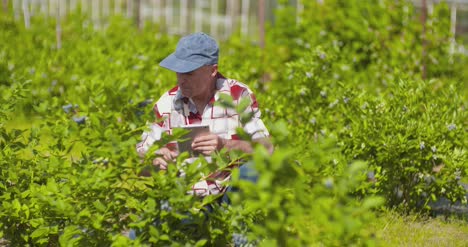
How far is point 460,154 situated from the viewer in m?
4.62

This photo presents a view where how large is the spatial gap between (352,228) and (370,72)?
5.46m

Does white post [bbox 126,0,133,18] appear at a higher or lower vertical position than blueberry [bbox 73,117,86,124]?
lower

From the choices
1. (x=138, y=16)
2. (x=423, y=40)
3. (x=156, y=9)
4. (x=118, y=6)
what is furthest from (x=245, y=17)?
(x=423, y=40)

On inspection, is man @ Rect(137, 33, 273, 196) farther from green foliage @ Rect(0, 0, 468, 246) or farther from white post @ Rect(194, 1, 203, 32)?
white post @ Rect(194, 1, 203, 32)

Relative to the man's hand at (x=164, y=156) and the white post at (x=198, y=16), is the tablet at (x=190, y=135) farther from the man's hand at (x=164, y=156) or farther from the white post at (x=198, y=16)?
the white post at (x=198, y=16)

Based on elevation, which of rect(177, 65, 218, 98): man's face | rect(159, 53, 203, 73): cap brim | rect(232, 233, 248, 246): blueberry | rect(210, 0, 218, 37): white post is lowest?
rect(210, 0, 218, 37): white post

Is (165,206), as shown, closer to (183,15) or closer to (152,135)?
(152,135)

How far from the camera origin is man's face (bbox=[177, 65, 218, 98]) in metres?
3.60

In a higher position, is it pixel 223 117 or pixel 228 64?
pixel 223 117

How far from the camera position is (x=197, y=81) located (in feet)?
11.9

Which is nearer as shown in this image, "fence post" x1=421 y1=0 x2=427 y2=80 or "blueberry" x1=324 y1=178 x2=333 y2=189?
"blueberry" x1=324 y1=178 x2=333 y2=189

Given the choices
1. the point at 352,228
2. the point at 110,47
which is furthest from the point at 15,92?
the point at 110,47

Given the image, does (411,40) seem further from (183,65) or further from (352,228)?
(352,228)

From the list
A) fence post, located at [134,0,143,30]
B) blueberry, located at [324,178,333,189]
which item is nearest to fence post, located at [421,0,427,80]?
blueberry, located at [324,178,333,189]
